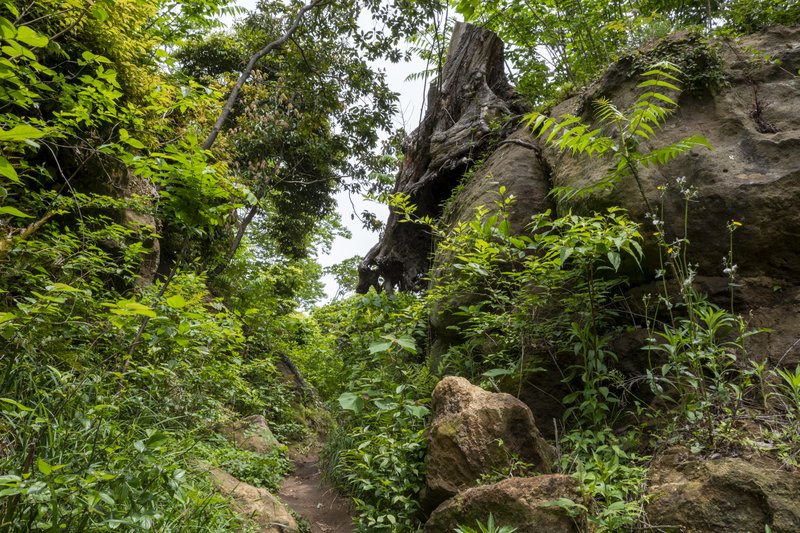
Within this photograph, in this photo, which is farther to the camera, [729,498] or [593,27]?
[593,27]

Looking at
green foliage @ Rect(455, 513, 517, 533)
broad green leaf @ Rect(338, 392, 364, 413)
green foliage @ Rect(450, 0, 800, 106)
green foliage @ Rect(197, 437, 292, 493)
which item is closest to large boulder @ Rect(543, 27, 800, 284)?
green foliage @ Rect(450, 0, 800, 106)

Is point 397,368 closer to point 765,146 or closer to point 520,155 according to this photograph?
point 520,155

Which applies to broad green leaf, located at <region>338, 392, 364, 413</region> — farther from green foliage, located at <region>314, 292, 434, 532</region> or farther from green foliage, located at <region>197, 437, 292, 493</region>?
green foliage, located at <region>197, 437, 292, 493</region>

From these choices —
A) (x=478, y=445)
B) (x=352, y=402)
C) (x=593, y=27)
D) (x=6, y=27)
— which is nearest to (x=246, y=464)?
(x=352, y=402)

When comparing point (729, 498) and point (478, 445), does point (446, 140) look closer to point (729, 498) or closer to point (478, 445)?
point (478, 445)

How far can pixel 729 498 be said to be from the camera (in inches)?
80.7

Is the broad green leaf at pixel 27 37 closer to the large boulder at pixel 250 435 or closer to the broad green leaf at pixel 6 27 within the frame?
the broad green leaf at pixel 6 27

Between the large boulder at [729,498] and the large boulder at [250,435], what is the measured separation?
5192 millimetres

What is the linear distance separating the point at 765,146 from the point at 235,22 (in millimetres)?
12773

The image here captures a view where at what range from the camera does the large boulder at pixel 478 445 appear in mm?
2801

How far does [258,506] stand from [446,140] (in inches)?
234

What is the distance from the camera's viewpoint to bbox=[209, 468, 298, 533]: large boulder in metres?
3.54

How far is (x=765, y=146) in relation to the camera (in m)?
3.48

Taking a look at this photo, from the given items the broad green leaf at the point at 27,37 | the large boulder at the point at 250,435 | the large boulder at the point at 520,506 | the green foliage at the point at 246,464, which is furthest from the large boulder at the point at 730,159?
the large boulder at the point at 250,435
